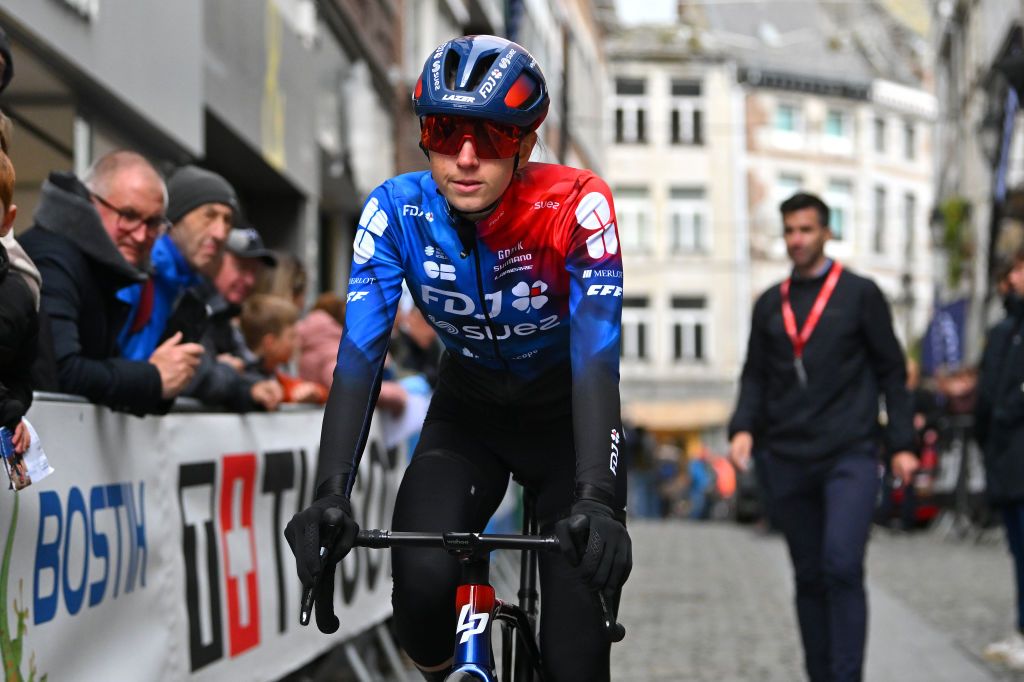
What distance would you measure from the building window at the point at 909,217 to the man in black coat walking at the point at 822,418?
182 ft

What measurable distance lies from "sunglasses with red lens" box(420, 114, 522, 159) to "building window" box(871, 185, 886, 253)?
190 ft

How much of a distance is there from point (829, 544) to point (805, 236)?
4.36ft

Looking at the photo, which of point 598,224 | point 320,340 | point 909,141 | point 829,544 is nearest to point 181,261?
point 320,340

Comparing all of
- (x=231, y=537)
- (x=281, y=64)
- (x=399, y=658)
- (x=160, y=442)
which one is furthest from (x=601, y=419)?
(x=281, y=64)

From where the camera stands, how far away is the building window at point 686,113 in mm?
58656

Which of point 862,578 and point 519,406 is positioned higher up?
point 519,406

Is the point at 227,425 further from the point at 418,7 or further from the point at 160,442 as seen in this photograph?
the point at 418,7

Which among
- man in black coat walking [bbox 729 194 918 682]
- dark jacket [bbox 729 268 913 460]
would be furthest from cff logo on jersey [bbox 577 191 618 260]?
dark jacket [bbox 729 268 913 460]

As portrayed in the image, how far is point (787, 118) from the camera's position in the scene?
58.9 metres

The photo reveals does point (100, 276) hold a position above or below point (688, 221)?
below

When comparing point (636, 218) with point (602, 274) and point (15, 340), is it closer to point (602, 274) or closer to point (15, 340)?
point (15, 340)

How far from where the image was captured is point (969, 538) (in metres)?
20.8

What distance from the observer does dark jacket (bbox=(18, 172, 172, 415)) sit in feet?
17.0

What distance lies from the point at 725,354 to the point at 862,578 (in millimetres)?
50301
